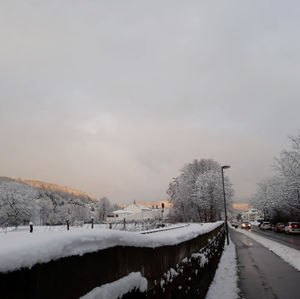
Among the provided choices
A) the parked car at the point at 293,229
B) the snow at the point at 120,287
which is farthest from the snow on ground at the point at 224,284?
the parked car at the point at 293,229

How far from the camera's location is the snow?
6.16ft

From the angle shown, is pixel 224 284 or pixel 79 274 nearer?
pixel 79 274

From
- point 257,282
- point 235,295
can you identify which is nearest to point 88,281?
point 235,295

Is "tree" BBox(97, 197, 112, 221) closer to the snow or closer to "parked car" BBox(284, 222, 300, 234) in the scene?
"parked car" BBox(284, 222, 300, 234)

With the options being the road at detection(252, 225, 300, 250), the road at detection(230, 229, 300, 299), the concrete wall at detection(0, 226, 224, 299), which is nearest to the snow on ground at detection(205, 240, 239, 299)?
the road at detection(230, 229, 300, 299)

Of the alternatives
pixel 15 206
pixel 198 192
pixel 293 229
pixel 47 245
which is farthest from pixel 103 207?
pixel 47 245

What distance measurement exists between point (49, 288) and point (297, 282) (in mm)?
9147

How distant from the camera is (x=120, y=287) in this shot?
2168mm

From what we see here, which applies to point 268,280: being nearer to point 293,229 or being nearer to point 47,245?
point 47,245

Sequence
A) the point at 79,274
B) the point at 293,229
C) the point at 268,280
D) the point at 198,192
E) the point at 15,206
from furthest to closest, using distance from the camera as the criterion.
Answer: the point at 15,206 < the point at 198,192 < the point at 293,229 < the point at 268,280 < the point at 79,274

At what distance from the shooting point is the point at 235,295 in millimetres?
7297

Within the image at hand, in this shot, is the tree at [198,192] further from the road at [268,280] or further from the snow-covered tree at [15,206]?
the road at [268,280]

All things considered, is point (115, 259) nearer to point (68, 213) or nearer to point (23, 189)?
point (23, 189)

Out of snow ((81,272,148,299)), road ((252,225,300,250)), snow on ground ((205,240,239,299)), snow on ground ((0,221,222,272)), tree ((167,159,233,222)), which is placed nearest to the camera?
snow on ground ((0,221,222,272))
